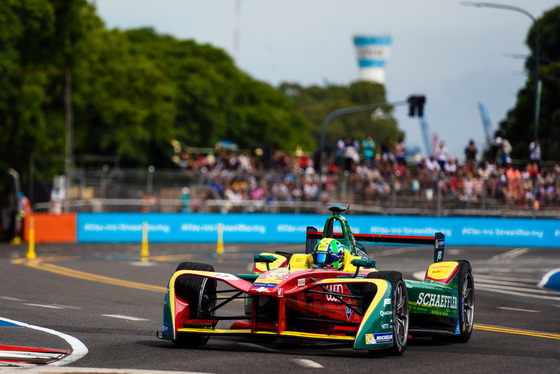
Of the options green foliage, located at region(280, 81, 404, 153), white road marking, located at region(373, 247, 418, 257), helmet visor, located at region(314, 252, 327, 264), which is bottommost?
white road marking, located at region(373, 247, 418, 257)

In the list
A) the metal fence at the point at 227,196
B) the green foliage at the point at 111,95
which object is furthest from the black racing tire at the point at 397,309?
the green foliage at the point at 111,95

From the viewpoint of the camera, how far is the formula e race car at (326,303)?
9719 millimetres

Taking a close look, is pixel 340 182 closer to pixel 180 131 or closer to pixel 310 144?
pixel 180 131

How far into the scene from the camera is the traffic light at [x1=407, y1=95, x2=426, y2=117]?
43.6 m

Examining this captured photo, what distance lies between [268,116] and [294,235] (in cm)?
5331

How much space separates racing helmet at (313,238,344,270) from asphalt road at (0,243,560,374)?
3.32ft

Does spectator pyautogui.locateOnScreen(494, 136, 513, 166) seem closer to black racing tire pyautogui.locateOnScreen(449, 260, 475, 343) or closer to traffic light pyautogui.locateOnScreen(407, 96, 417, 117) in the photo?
traffic light pyautogui.locateOnScreen(407, 96, 417, 117)

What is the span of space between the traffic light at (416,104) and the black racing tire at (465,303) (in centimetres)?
3198

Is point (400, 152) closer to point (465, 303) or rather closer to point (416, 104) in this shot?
point (416, 104)

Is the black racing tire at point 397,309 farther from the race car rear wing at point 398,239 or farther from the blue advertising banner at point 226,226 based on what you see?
the blue advertising banner at point 226,226

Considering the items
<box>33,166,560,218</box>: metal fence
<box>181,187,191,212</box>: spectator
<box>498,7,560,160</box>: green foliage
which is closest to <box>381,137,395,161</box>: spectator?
<box>33,166,560,218</box>: metal fence

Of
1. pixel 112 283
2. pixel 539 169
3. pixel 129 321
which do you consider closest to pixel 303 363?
pixel 129 321

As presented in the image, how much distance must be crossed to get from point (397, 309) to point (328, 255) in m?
1.29

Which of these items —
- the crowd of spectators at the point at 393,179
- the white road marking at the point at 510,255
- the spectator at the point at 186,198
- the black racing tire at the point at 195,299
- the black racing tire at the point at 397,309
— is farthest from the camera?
the spectator at the point at 186,198
